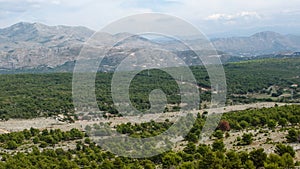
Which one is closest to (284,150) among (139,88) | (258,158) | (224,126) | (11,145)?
(258,158)

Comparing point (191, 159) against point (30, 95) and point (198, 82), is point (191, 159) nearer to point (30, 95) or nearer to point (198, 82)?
point (30, 95)

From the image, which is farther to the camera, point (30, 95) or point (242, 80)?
point (242, 80)

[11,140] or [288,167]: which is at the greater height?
[288,167]

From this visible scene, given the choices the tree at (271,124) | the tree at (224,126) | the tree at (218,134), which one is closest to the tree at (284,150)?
the tree at (218,134)

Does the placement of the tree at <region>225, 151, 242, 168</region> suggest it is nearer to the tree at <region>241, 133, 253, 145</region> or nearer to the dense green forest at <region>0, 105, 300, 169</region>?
the dense green forest at <region>0, 105, 300, 169</region>

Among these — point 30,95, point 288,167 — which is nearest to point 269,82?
point 30,95

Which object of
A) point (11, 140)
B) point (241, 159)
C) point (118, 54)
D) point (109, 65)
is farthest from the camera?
point (118, 54)

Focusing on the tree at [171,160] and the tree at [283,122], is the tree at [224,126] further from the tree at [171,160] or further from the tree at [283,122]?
the tree at [171,160]

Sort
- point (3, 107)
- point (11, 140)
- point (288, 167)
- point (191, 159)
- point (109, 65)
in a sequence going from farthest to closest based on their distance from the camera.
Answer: point (109, 65) < point (3, 107) < point (11, 140) < point (191, 159) < point (288, 167)
